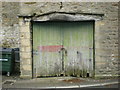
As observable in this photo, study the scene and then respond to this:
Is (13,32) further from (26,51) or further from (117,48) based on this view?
(117,48)

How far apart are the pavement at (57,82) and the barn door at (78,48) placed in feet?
1.47

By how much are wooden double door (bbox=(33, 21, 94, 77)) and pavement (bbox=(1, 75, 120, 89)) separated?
0.45 meters

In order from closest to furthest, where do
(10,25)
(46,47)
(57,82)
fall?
(57,82) < (46,47) < (10,25)

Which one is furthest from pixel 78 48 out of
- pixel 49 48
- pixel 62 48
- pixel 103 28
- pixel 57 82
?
pixel 57 82

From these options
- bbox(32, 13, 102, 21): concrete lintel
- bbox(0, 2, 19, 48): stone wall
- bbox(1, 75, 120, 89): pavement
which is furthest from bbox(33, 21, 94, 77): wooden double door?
bbox(0, 2, 19, 48): stone wall

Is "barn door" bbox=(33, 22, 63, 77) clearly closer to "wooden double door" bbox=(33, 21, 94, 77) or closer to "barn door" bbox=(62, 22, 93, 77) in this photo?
"wooden double door" bbox=(33, 21, 94, 77)

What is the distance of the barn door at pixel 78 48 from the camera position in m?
9.38

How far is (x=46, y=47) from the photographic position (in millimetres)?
9469

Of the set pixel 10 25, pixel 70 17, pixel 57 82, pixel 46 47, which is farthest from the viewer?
pixel 10 25

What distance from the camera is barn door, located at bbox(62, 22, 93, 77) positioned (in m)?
9.38

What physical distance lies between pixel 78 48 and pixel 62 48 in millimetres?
703

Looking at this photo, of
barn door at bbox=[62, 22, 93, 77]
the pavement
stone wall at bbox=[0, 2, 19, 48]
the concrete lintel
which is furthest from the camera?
stone wall at bbox=[0, 2, 19, 48]

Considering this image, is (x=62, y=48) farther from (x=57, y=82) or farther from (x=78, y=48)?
(x=57, y=82)

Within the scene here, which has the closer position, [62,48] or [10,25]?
[62,48]
